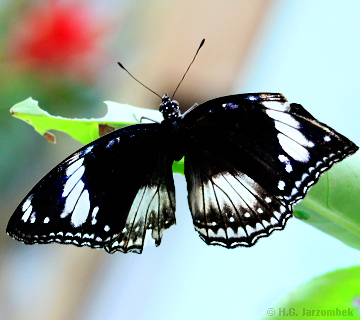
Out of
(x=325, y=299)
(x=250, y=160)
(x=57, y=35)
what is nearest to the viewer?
(x=325, y=299)

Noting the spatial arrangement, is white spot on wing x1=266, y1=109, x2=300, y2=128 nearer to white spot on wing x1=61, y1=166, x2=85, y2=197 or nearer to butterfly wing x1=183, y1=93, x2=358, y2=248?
butterfly wing x1=183, y1=93, x2=358, y2=248

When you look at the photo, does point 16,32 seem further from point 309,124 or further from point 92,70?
point 309,124

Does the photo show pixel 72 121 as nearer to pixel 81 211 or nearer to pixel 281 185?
pixel 81 211

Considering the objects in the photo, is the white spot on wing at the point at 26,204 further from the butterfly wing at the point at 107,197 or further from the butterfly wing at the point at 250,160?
the butterfly wing at the point at 250,160

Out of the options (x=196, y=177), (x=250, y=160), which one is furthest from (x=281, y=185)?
(x=196, y=177)

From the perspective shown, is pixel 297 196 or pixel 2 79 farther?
pixel 2 79

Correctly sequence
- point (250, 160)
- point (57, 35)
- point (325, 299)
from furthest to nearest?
point (57, 35), point (250, 160), point (325, 299)

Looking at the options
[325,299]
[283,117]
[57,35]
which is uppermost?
[57,35]

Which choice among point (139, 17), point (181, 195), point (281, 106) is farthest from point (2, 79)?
point (281, 106)
